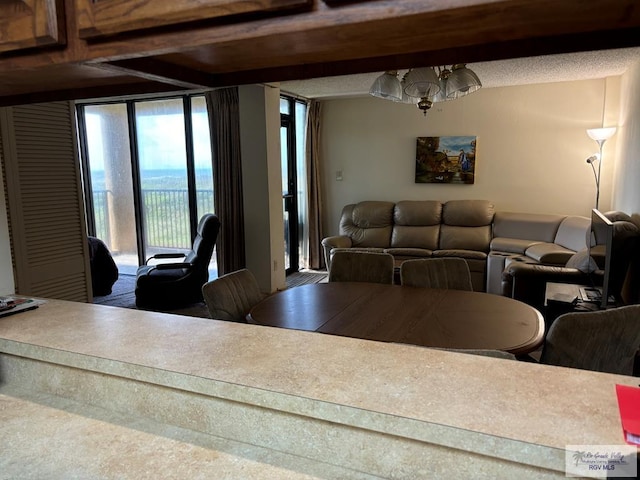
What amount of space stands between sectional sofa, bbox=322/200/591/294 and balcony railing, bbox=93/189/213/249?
72.4 inches

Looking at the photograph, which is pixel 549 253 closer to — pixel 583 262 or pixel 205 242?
pixel 583 262

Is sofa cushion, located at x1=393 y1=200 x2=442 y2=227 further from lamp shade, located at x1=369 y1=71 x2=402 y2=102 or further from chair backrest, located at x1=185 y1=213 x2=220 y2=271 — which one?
lamp shade, located at x1=369 y1=71 x2=402 y2=102

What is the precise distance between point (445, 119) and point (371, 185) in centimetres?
138

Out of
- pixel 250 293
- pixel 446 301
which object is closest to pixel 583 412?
pixel 446 301

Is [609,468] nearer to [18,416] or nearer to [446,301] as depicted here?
[18,416]

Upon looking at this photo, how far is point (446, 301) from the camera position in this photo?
248 cm

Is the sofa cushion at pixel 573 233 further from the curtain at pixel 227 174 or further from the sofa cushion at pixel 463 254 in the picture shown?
the curtain at pixel 227 174

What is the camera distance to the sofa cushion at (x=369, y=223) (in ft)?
20.1

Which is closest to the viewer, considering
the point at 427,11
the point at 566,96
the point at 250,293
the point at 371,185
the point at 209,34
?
the point at 427,11

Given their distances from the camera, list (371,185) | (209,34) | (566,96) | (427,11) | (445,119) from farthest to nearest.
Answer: (371,185) < (445,119) < (566,96) < (209,34) < (427,11)

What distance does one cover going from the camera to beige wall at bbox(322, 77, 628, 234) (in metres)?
5.63

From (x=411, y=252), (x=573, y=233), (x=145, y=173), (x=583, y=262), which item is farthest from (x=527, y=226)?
(x=145, y=173)

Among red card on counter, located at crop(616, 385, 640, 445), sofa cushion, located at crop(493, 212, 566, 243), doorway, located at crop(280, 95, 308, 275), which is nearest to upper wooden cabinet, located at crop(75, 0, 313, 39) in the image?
red card on counter, located at crop(616, 385, 640, 445)

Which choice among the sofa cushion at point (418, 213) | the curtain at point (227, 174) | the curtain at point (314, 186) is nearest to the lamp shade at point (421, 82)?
the curtain at point (227, 174)
